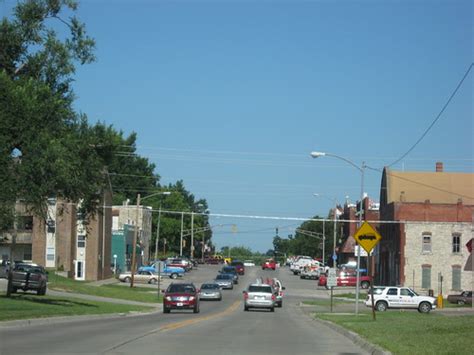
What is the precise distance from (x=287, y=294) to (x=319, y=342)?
2066 inches

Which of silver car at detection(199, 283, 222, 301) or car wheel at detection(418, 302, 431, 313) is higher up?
car wheel at detection(418, 302, 431, 313)

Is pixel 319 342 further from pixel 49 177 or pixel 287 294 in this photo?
pixel 287 294

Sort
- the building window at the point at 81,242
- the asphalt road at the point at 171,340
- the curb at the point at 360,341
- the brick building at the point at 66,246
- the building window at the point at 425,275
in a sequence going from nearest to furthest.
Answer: the curb at the point at 360,341
the asphalt road at the point at 171,340
the building window at the point at 425,275
the brick building at the point at 66,246
the building window at the point at 81,242

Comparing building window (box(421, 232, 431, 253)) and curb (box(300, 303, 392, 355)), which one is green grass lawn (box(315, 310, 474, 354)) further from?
building window (box(421, 232, 431, 253))

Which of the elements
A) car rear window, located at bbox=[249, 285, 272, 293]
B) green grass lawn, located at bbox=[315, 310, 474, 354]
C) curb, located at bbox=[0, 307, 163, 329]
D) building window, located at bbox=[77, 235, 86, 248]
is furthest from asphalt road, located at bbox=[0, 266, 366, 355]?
building window, located at bbox=[77, 235, 86, 248]

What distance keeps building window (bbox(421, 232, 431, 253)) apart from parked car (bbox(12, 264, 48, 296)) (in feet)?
128

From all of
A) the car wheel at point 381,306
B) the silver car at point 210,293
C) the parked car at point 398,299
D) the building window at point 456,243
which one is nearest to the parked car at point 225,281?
the silver car at point 210,293

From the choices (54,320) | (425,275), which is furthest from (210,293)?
(54,320)

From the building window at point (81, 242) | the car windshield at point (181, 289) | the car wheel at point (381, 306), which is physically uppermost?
the building window at point (81, 242)

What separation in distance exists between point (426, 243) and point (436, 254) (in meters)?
1.32

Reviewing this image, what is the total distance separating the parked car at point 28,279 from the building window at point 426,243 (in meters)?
38.9

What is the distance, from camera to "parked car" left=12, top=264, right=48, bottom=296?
1871 inches

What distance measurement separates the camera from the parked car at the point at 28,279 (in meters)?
47.5

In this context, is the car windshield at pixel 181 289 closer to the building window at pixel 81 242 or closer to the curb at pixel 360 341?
the curb at pixel 360 341
